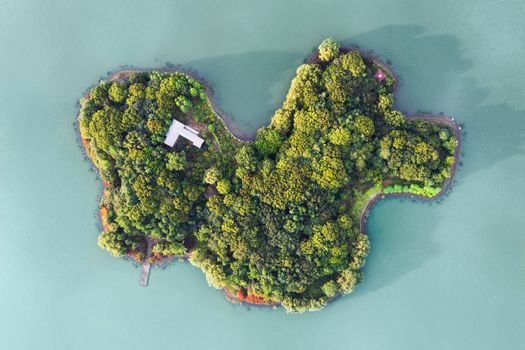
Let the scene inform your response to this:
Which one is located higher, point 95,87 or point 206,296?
point 95,87

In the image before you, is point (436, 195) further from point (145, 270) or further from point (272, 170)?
point (145, 270)

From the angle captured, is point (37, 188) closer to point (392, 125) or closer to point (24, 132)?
point (24, 132)

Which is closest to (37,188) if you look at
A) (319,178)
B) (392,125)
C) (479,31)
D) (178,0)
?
(178,0)

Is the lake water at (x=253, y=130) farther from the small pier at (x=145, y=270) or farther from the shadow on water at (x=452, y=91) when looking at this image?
the small pier at (x=145, y=270)

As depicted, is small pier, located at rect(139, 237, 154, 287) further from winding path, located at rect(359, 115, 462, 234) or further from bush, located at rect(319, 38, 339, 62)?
bush, located at rect(319, 38, 339, 62)

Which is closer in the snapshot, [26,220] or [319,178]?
[319,178]

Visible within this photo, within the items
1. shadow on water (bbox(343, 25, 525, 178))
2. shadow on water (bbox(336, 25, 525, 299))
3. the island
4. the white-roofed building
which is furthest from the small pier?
shadow on water (bbox(343, 25, 525, 178))

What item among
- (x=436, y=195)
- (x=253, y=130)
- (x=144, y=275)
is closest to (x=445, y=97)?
(x=436, y=195)
